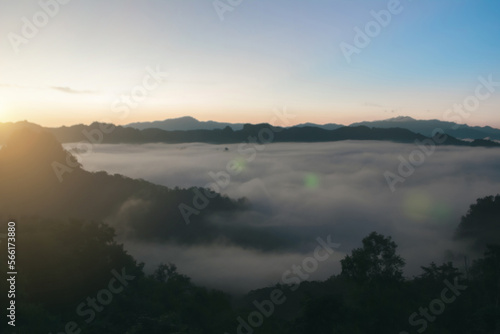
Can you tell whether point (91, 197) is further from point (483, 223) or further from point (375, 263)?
point (483, 223)

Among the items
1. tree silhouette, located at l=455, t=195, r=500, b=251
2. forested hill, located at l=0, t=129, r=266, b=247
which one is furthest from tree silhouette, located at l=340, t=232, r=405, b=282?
tree silhouette, located at l=455, t=195, r=500, b=251

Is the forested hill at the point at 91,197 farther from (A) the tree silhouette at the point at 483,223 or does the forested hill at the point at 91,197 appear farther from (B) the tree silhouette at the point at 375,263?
(A) the tree silhouette at the point at 483,223

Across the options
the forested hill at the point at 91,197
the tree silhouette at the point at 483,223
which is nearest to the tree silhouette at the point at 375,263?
the forested hill at the point at 91,197

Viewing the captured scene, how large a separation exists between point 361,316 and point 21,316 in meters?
22.8

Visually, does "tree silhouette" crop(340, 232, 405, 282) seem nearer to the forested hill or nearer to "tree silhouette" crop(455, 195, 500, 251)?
the forested hill

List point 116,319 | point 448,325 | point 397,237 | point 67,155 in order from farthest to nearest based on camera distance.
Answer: point 397,237, point 67,155, point 448,325, point 116,319

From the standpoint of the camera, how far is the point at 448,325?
2853 centimetres

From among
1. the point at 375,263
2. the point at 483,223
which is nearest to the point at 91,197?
the point at 375,263

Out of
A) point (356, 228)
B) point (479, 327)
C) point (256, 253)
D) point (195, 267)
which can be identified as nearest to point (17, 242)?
point (479, 327)

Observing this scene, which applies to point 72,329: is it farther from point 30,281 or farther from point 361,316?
point 361,316

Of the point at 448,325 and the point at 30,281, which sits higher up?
the point at 30,281

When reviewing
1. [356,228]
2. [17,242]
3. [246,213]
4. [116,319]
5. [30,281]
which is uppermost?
[17,242]

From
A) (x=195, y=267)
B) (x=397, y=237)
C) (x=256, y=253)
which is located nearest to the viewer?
(x=195, y=267)

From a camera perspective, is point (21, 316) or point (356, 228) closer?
point (21, 316)
